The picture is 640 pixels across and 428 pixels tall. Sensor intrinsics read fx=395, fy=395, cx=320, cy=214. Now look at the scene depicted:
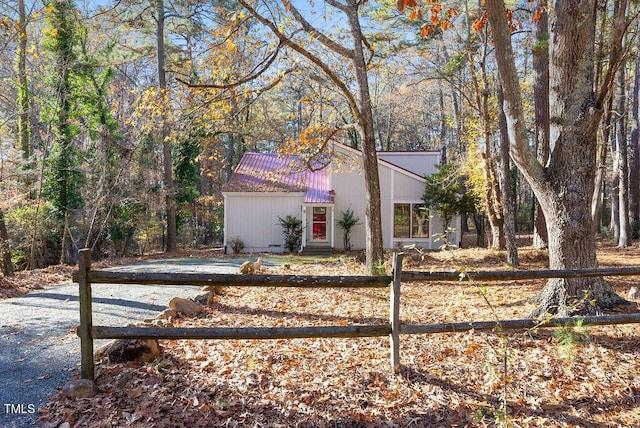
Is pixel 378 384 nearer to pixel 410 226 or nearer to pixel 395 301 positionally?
pixel 395 301

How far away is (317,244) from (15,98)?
1291 centimetres

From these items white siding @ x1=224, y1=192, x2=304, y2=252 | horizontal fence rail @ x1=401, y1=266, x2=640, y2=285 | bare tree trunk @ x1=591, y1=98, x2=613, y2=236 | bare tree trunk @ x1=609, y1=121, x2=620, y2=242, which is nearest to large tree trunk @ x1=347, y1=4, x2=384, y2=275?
bare tree trunk @ x1=591, y1=98, x2=613, y2=236

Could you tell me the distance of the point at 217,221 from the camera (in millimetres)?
26516

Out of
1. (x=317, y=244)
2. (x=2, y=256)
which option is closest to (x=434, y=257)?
(x=317, y=244)

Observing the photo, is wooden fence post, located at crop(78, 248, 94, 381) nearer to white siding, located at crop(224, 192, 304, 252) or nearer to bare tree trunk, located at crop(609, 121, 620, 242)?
white siding, located at crop(224, 192, 304, 252)

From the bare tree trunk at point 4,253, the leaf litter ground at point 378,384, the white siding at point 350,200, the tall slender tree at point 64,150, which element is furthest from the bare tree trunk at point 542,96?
the tall slender tree at point 64,150

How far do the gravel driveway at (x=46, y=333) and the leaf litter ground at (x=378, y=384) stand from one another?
0.29 metres

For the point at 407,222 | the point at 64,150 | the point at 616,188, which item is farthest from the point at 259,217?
the point at 616,188

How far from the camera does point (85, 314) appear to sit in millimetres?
3197

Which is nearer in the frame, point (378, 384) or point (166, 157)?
point (378, 384)

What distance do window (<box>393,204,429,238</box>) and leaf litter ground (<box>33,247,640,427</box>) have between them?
13.4 meters

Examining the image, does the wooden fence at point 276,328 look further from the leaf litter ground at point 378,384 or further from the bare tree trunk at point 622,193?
the bare tree trunk at point 622,193

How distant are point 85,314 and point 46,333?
2.23 m

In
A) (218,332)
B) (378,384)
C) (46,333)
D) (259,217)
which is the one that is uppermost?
(259,217)
